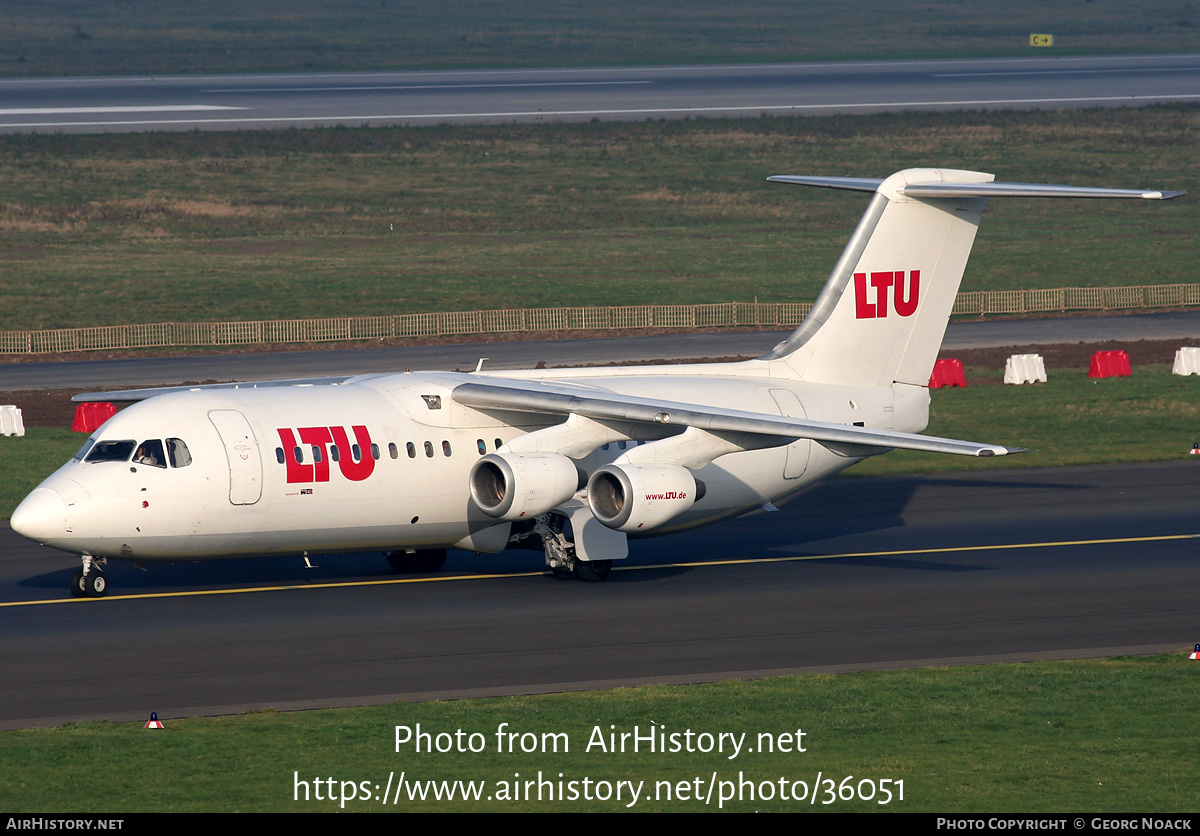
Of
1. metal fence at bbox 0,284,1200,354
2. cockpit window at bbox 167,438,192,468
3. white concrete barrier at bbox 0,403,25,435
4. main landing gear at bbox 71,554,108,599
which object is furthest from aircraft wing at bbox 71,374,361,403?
metal fence at bbox 0,284,1200,354

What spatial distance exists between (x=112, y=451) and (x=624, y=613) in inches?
312

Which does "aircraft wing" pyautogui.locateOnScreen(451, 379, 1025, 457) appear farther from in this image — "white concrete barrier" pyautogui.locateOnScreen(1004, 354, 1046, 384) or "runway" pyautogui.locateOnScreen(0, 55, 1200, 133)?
"runway" pyautogui.locateOnScreen(0, 55, 1200, 133)

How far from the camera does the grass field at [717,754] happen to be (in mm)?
15375

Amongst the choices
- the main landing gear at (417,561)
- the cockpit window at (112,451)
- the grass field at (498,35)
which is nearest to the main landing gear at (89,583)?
the cockpit window at (112,451)

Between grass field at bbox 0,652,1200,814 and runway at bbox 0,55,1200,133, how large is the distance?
8784 cm

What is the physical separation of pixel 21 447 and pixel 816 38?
14377 cm

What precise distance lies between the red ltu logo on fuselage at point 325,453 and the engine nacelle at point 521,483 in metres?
1.73

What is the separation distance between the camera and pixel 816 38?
6757 inches

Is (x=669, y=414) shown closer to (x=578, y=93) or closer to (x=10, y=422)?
(x=10, y=422)

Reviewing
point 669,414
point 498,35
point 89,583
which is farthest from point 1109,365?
point 498,35

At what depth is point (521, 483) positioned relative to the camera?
25.2 meters

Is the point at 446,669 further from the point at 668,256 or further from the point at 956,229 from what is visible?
the point at 668,256

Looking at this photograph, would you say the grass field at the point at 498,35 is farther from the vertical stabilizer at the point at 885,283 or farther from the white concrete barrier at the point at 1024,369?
the vertical stabilizer at the point at 885,283

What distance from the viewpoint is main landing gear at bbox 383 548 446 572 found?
2778 cm
